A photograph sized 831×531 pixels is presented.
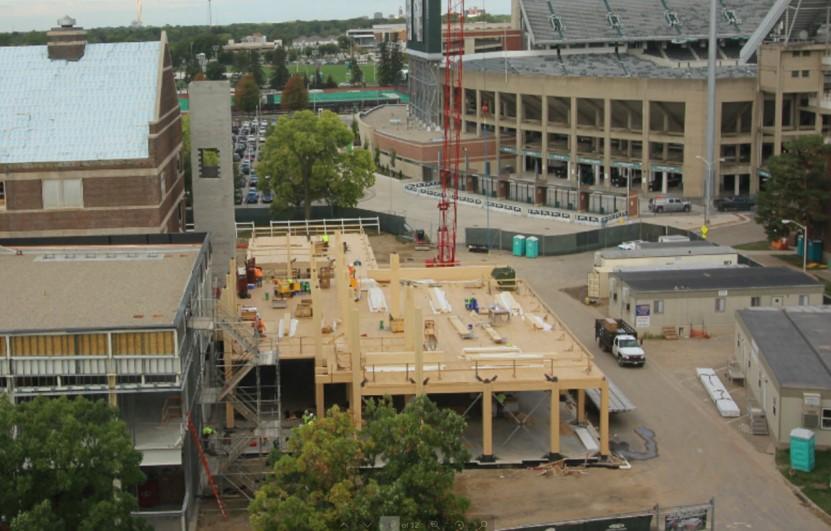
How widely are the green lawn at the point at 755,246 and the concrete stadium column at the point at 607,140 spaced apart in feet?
83.0

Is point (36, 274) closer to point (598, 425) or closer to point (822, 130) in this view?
point (598, 425)

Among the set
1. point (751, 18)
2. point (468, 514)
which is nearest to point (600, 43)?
point (751, 18)

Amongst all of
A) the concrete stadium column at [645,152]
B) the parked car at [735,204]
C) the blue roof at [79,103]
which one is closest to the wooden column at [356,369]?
the blue roof at [79,103]

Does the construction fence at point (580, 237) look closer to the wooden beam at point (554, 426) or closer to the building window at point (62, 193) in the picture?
the building window at point (62, 193)

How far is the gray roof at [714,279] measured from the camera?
5678 cm

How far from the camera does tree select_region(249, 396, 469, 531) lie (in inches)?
1151

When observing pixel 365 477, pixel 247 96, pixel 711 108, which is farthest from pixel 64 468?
pixel 247 96

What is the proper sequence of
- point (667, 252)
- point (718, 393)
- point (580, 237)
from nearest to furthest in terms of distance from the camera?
point (718, 393) → point (667, 252) → point (580, 237)

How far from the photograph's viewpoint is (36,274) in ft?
142

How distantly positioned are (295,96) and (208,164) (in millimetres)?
123023

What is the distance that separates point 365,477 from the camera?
103 feet

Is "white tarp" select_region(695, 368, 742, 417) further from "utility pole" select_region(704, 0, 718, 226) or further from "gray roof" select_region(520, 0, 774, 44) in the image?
"gray roof" select_region(520, 0, 774, 44)

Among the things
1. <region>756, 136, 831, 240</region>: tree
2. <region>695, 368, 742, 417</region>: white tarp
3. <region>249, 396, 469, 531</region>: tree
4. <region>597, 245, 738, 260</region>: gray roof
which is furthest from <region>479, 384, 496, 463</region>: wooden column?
<region>756, 136, 831, 240</region>: tree

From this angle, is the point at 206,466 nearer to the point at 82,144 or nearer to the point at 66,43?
the point at 82,144
